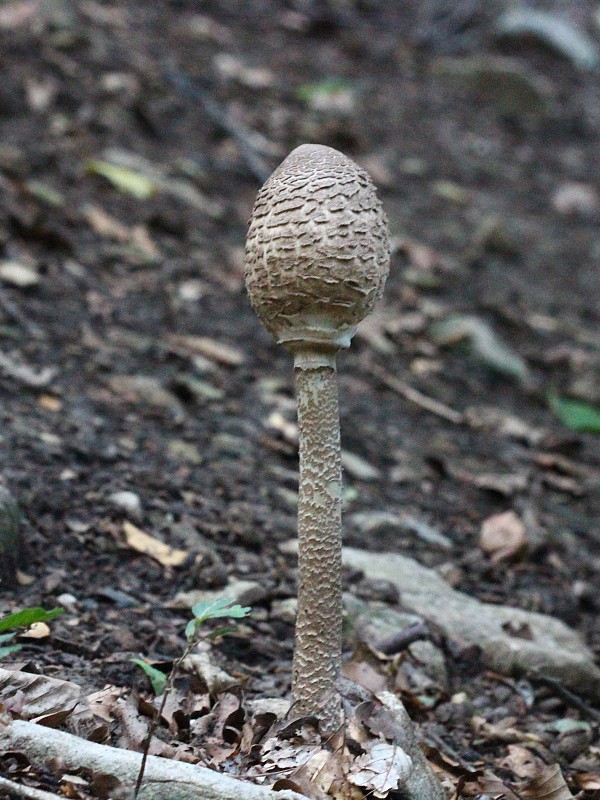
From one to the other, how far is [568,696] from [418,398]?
137 inches

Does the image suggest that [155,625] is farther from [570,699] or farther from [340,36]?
[340,36]

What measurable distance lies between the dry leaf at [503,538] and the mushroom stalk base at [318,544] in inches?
102

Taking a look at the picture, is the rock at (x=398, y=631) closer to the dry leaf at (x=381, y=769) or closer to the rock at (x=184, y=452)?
the dry leaf at (x=381, y=769)

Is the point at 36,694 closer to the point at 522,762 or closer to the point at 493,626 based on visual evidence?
the point at 522,762

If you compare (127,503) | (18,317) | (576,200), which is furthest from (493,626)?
(576,200)

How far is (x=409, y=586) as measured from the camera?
4.58 meters

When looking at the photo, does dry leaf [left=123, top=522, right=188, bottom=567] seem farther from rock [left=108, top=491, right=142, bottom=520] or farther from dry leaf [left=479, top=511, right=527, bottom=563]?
dry leaf [left=479, top=511, right=527, bottom=563]

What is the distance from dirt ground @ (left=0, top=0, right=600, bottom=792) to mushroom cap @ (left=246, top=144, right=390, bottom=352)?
4.46 ft

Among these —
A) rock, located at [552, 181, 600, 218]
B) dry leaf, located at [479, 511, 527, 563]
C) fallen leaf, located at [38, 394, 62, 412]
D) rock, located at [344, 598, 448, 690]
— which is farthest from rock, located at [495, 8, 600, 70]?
rock, located at [344, 598, 448, 690]

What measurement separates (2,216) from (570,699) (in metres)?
4.80

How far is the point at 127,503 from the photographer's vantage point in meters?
4.41

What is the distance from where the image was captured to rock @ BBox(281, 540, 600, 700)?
4.16m

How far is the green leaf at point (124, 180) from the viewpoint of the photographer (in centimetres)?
780

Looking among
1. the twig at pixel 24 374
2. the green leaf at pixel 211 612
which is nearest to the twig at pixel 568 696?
the green leaf at pixel 211 612
